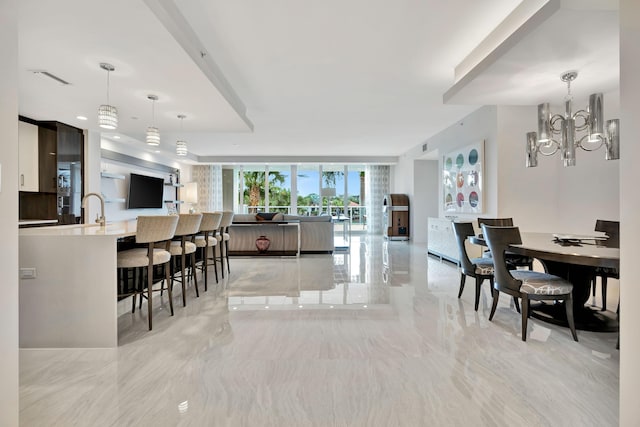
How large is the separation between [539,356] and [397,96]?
3.85 metres

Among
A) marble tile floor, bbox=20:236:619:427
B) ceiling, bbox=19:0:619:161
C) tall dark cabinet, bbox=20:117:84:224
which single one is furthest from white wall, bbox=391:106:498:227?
tall dark cabinet, bbox=20:117:84:224

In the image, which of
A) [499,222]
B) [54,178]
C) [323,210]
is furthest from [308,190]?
[499,222]

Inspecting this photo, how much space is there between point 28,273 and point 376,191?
10956mm

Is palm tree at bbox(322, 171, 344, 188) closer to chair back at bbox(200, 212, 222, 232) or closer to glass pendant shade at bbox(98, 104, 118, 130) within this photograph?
chair back at bbox(200, 212, 222, 232)

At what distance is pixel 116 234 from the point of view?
2.70 m

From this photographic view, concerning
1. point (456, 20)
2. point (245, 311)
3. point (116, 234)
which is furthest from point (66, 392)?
point (456, 20)

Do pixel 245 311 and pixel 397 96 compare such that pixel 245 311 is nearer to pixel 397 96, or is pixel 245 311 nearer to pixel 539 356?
pixel 539 356

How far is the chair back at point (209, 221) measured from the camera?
14.9 ft

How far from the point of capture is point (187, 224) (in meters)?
3.75

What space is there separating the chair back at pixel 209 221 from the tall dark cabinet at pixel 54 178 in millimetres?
2759

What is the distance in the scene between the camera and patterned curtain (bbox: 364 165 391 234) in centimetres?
1260

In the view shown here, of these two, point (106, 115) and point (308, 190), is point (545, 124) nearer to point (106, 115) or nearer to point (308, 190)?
point (106, 115)

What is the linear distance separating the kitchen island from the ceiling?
5.16 feet

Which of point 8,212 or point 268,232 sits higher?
point 8,212
